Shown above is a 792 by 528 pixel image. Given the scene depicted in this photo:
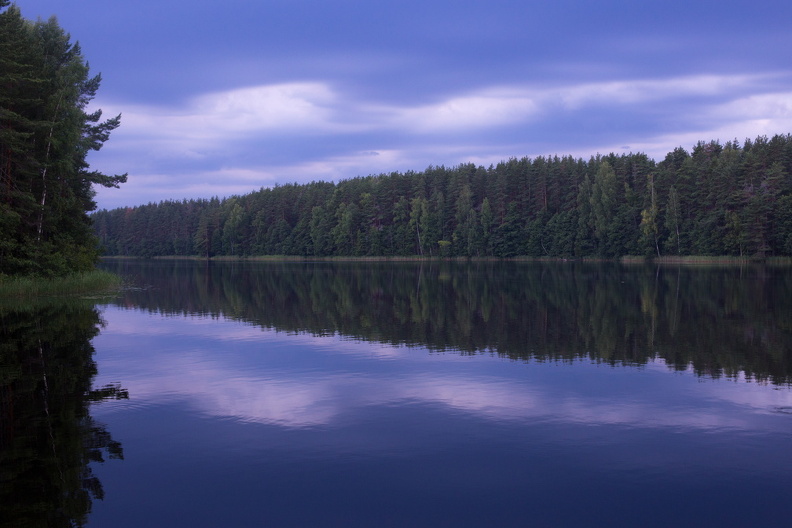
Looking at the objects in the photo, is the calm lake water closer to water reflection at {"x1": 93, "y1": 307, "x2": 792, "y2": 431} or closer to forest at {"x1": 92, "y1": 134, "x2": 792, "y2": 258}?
water reflection at {"x1": 93, "y1": 307, "x2": 792, "y2": 431}

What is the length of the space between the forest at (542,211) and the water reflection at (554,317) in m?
56.2

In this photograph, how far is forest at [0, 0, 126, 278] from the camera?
34.7 m

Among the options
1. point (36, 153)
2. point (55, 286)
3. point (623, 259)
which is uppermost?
point (36, 153)

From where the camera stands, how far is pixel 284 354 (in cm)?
2127

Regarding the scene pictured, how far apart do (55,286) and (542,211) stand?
108 meters

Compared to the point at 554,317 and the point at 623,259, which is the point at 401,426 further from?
the point at 623,259

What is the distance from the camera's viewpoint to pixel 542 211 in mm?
134250

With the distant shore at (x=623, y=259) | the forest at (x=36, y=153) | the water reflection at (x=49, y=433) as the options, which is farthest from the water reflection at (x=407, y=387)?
the distant shore at (x=623, y=259)

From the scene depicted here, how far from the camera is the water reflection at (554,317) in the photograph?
68.5ft

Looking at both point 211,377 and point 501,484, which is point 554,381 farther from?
point 211,377

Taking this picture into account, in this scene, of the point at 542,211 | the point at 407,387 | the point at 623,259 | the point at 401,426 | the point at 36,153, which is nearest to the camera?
the point at 401,426

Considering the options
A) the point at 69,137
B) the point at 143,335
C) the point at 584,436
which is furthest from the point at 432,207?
the point at 584,436

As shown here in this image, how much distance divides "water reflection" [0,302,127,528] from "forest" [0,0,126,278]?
15685 millimetres

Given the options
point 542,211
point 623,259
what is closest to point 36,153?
point 623,259
